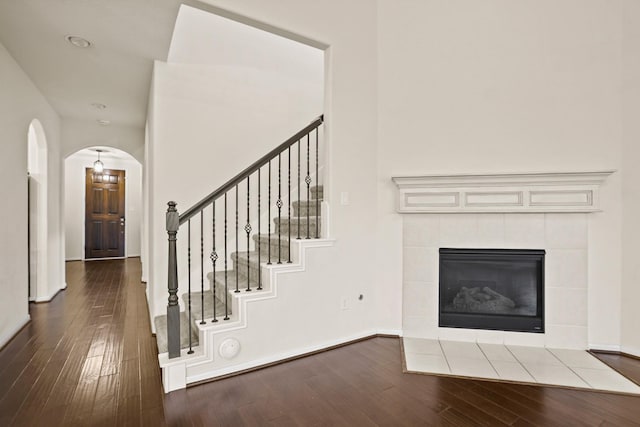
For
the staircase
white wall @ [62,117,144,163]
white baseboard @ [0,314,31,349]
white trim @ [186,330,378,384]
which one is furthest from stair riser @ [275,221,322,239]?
white wall @ [62,117,144,163]

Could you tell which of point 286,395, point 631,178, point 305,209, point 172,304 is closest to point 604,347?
point 631,178

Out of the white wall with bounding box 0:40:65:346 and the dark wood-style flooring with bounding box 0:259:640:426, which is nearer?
the dark wood-style flooring with bounding box 0:259:640:426

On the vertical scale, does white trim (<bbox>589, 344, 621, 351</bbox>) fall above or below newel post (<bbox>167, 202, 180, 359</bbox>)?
below

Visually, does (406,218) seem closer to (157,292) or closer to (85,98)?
(157,292)

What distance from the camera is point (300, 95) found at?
4.20 meters

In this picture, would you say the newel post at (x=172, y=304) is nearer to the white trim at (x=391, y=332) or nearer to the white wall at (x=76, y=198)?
the white trim at (x=391, y=332)

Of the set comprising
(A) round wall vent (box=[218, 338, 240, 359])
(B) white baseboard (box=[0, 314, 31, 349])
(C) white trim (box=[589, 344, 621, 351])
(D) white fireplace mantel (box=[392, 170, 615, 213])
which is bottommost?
(B) white baseboard (box=[0, 314, 31, 349])

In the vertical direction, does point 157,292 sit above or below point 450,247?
below

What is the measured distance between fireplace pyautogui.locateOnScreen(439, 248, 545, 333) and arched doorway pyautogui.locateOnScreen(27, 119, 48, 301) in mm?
5308

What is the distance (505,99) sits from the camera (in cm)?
302

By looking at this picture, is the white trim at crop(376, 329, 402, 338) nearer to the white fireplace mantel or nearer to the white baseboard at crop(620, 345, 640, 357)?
the white fireplace mantel

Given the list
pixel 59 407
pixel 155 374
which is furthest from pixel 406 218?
pixel 59 407

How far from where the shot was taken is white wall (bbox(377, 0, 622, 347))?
2.85 m

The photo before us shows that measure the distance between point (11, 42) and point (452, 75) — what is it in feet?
13.9
